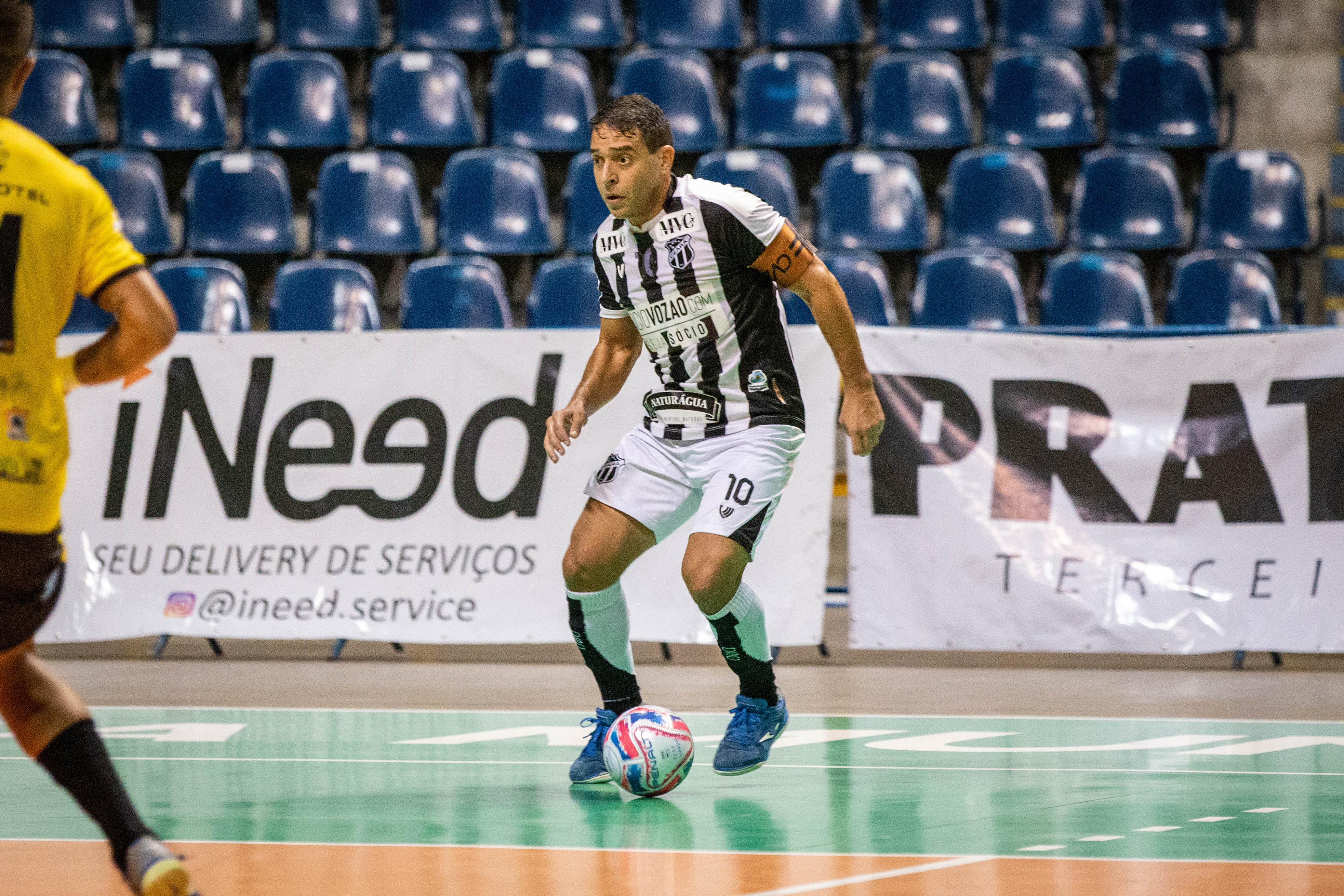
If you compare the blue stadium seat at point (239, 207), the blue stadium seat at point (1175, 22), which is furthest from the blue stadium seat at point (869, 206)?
the blue stadium seat at point (239, 207)

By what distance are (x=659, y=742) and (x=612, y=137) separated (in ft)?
5.99

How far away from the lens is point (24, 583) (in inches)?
131

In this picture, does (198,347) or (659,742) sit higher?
(198,347)

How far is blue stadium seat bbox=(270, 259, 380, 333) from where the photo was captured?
10594 mm

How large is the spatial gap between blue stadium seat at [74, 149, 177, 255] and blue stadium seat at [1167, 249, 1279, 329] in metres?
6.75

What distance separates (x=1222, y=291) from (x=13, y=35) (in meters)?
8.82

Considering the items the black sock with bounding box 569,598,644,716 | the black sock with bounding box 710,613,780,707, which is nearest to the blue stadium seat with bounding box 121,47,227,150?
the black sock with bounding box 569,598,644,716

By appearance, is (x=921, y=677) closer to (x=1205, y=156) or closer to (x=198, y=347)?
(x=198, y=347)

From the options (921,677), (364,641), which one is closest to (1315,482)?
(921,677)

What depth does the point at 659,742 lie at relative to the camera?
511 centimetres

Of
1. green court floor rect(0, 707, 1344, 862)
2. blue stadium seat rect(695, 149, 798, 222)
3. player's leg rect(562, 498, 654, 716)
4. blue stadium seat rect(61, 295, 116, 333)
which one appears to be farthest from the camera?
blue stadium seat rect(695, 149, 798, 222)

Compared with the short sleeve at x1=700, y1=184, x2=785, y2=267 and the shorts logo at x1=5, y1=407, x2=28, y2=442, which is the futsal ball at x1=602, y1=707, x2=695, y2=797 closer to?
the short sleeve at x1=700, y1=184, x2=785, y2=267

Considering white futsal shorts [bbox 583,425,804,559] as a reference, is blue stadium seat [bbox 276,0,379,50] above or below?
above

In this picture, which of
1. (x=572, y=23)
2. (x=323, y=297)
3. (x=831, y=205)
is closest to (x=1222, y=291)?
(x=831, y=205)
